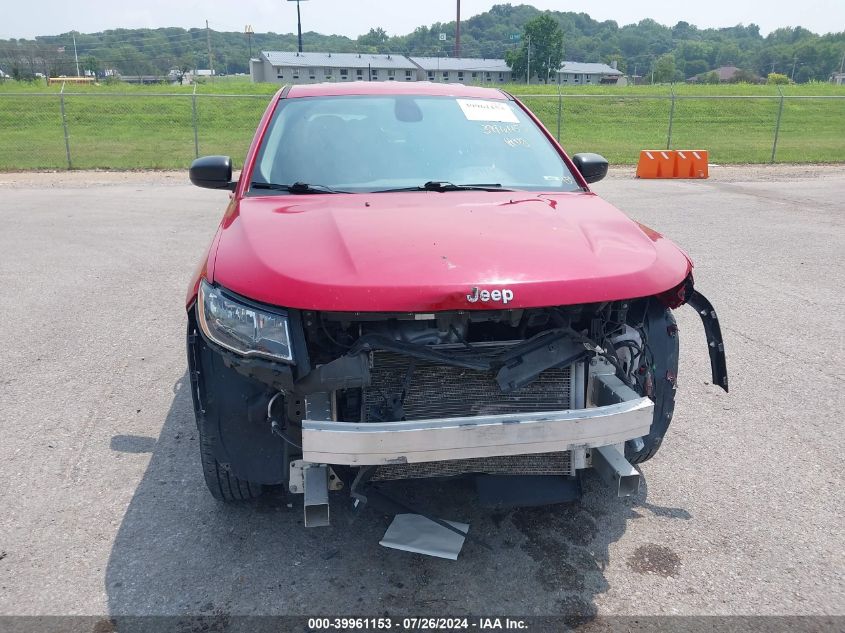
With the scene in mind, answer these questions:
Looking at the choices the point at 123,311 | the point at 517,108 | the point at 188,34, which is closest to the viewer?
the point at 517,108

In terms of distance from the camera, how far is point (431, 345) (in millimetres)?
2662

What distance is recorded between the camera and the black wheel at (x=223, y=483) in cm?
288

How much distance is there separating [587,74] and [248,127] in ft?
200

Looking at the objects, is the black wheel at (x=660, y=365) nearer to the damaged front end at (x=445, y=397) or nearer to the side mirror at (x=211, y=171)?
the damaged front end at (x=445, y=397)

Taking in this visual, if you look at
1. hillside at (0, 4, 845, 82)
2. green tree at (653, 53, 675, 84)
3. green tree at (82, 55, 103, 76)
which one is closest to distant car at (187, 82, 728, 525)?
green tree at (653, 53, 675, 84)

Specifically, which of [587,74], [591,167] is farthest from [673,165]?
[587,74]

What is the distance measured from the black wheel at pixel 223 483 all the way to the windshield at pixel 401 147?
54.2 inches

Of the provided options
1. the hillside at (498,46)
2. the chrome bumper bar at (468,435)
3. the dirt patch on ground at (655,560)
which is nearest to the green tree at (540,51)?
the hillside at (498,46)

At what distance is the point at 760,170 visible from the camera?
712 inches

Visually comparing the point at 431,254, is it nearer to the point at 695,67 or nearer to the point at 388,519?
the point at 388,519

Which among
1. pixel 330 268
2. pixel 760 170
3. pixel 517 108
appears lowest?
pixel 760 170

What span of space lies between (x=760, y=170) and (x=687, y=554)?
17.6 metres

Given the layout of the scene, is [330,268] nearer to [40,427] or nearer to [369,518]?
[369,518]

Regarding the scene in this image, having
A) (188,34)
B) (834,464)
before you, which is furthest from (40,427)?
(188,34)
